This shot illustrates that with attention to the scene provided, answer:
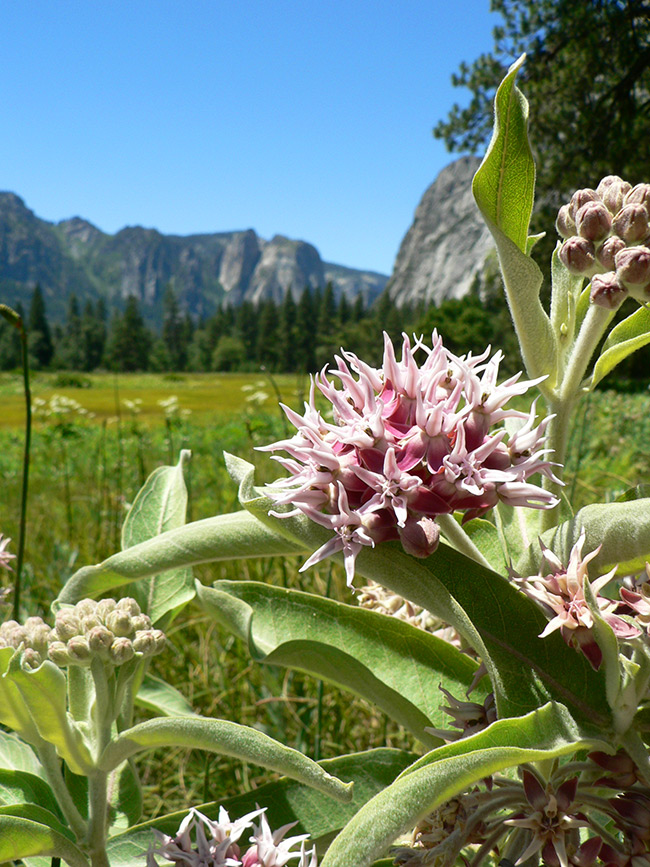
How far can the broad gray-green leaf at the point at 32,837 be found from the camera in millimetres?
753

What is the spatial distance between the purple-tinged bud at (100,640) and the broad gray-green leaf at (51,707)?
0.05 m

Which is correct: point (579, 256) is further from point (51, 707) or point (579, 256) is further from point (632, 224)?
point (51, 707)

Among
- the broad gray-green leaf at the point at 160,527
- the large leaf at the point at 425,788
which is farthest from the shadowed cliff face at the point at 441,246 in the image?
the large leaf at the point at 425,788

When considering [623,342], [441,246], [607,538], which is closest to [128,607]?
[607,538]

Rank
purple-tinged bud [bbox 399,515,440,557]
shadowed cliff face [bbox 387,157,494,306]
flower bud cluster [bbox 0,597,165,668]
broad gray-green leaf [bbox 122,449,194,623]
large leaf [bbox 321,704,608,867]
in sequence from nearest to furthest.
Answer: large leaf [bbox 321,704,608,867]
purple-tinged bud [bbox 399,515,440,557]
flower bud cluster [bbox 0,597,165,668]
broad gray-green leaf [bbox 122,449,194,623]
shadowed cliff face [bbox 387,157,494,306]

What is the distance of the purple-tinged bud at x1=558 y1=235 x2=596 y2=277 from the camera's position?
83cm

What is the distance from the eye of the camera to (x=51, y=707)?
830mm

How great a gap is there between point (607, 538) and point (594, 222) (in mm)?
374

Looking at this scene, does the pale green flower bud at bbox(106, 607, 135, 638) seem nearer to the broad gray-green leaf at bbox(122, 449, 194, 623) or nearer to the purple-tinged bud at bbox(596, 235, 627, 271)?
the broad gray-green leaf at bbox(122, 449, 194, 623)

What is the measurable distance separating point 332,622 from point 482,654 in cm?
35

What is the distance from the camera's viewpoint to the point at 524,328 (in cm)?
86

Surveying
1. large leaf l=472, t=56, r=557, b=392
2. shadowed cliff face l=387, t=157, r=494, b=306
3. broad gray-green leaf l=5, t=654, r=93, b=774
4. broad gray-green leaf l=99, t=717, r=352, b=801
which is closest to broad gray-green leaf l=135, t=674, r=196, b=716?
broad gray-green leaf l=5, t=654, r=93, b=774

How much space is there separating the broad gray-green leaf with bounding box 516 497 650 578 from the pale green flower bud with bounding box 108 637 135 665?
0.49 meters

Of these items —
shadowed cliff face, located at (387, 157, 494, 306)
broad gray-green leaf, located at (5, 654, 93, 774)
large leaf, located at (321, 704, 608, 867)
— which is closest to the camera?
large leaf, located at (321, 704, 608, 867)
